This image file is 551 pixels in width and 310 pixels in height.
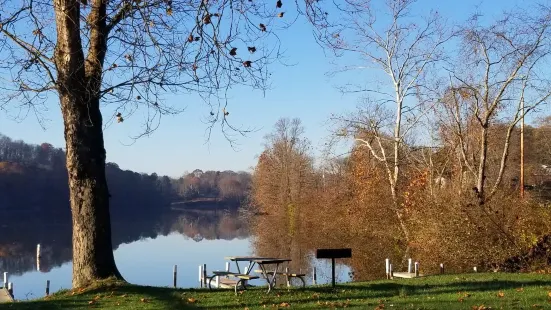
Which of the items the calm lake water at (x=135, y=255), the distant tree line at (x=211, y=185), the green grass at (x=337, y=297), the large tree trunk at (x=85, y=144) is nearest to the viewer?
the green grass at (x=337, y=297)

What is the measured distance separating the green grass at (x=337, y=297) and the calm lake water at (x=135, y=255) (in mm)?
9187

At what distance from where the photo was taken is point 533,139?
58750 millimetres

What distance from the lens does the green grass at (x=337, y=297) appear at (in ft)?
27.5

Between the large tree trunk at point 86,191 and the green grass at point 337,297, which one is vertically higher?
the large tree trunk at point 86,191

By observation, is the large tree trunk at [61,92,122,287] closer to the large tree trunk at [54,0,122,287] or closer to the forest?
the large tree trunk at [54,0,122,287]

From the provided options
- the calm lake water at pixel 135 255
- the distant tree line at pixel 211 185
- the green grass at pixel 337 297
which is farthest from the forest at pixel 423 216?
the distant tree line at pixel 211 185

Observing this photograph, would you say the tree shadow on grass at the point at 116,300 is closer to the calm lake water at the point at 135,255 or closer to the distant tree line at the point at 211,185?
the calm lake water at the point at 135,255

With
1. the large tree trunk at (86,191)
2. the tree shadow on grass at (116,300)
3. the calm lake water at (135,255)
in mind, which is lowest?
the calm lake water at (135,255)

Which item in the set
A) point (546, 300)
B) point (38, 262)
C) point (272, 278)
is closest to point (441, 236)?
point (272, 278)

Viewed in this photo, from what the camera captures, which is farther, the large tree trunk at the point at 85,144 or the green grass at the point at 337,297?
the large tree trunk at the point at 85,144

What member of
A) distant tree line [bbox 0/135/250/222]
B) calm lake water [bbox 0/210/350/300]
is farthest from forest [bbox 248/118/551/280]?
distant tree line [bbox 0/135/250/222]

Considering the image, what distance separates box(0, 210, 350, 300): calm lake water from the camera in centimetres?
2491

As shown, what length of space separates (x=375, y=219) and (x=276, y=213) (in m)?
23.8

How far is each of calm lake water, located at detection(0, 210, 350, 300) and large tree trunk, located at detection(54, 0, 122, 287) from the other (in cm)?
823
